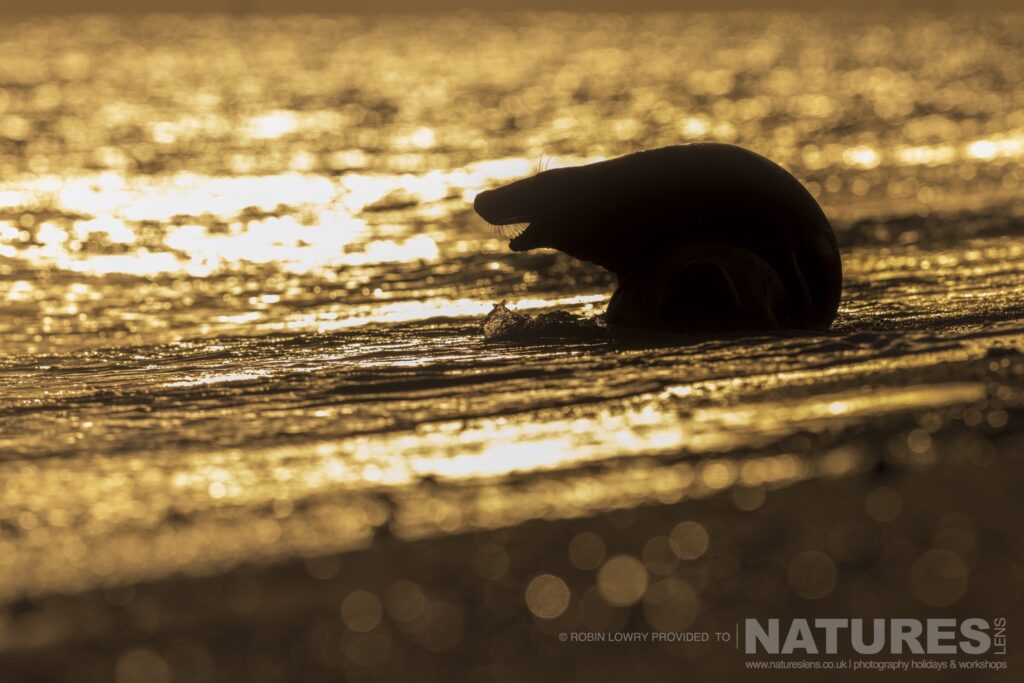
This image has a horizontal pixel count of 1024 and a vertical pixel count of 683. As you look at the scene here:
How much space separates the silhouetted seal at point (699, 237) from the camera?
10.3 m

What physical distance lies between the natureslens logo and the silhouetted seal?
14.9 feet

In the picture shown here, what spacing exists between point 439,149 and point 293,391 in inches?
798

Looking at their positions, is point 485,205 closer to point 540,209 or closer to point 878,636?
point 540,209

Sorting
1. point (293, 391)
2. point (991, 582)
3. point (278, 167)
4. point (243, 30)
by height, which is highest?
point (243, 30)

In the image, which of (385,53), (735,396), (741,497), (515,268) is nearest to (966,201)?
(515,268)

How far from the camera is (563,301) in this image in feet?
44.7

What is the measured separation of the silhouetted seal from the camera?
10328 millimetres

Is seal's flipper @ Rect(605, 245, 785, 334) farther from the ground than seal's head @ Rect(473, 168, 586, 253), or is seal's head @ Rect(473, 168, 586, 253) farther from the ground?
seal's head @ Rect(473, 168, 586, 253)

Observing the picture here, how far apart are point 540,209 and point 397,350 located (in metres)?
1.44

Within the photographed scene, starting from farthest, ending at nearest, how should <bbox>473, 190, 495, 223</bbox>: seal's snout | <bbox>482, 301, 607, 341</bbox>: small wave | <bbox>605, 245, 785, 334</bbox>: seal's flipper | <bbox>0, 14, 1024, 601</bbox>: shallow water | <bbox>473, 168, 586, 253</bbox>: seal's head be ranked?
<bbox>473, 190, 495, 223</bbox>: seal's snout → <bbox>473, 168, 586, 253</bbox>: seal's head → <bbox>482, 301, 607, 341</bbox>: small wave → <bbox>605, 245, 785, 334</bbox>: seal's flipper → <bbox>0, 14, 1024, 601</bbox>: shallow water

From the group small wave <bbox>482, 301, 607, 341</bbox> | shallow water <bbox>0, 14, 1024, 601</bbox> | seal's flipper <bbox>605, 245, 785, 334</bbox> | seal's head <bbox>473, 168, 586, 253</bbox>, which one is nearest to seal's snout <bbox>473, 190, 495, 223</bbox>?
seal's head <bbox>473, 168, 586, 253</bbox>

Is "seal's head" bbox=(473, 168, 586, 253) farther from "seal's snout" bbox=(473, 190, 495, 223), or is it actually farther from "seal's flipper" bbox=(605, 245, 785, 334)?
"seal's flipper" bbox=(605, 245, 785, 334)

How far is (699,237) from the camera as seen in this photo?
10.7 m

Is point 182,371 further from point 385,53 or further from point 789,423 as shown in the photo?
point 385,53
